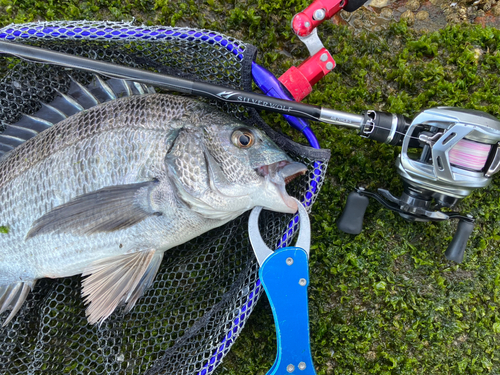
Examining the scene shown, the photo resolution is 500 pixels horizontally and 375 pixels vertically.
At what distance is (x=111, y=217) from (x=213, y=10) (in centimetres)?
155

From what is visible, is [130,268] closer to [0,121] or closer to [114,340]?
[114,340]

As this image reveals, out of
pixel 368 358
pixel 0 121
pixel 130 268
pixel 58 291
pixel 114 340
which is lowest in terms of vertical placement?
pixel 368 358

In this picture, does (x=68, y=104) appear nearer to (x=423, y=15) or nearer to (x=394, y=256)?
(x=394, y=256)

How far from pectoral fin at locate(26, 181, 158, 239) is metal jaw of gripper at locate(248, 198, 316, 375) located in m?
0.70

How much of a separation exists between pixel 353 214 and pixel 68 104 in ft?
6.01

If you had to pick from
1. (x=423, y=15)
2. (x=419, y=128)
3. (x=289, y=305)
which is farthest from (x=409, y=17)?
(x=289, y=305)

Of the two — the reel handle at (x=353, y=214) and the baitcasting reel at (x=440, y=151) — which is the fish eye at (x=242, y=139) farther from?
the reel handle at (x=353, y=214)

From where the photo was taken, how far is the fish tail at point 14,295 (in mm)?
2070

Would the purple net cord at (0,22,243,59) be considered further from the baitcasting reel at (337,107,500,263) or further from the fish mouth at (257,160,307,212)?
the baitcasting reel at (337,107,500,263)

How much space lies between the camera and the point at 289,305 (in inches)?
72.6

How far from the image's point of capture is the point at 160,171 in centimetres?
181

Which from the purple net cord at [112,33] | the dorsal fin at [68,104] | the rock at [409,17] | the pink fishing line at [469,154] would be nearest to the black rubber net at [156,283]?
the purple net cord at [112,33]

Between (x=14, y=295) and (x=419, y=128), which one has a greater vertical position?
(x=419, y=128)

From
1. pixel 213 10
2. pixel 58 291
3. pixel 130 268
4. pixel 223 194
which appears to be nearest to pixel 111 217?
pixel 130 268
